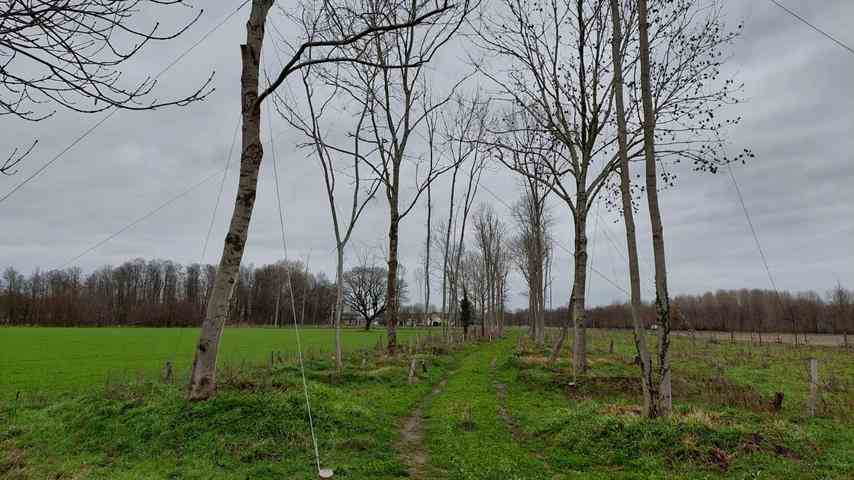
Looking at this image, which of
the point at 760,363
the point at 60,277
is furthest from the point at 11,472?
the point at 60,277

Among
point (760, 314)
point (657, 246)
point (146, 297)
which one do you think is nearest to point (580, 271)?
point (657, 246)

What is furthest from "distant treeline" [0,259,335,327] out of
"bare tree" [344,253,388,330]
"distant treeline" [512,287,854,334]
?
"distant treeline" [512,287,854,334]

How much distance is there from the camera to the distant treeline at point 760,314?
57188 millimetres

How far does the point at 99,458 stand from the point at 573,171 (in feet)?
46.6

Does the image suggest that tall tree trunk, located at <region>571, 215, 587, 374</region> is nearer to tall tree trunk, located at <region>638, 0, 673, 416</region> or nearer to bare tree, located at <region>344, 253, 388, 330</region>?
tall tree trunk, located at <region>638, 0, 673, 416</region>

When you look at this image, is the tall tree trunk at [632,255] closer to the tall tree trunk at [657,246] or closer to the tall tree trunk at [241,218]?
the tall tree trunk at [657,246]

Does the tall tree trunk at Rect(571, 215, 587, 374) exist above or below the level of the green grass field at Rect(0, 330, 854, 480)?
above

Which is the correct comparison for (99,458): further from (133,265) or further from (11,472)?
(133,265)

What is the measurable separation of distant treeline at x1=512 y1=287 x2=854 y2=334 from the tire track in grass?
39.0 metres

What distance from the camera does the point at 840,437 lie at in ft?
25.9

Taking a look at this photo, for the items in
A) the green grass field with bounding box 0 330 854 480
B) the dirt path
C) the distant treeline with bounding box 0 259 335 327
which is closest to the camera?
the green grass field with bounding box 0 330 854 480

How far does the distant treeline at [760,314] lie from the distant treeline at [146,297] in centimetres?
5497

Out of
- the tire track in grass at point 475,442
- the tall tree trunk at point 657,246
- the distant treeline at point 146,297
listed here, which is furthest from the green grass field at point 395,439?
the distant treeline at point 146,297

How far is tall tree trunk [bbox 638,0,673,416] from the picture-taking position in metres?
8.35
